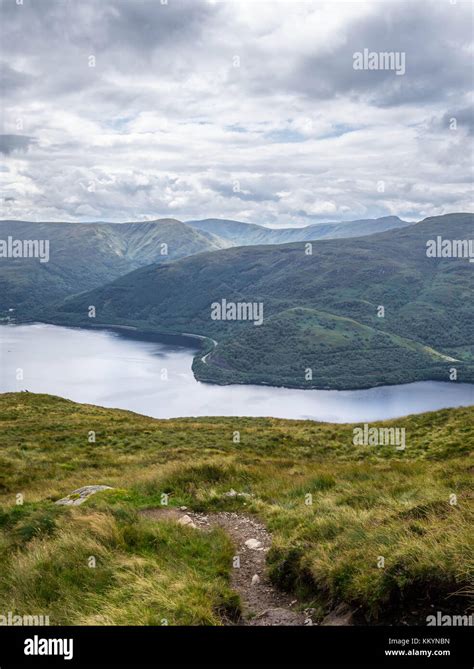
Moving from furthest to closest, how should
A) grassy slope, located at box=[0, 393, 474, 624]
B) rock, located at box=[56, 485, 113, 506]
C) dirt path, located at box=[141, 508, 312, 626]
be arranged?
rock, located at box=[56, 485, 113, 506]
dirt path, located at box=[141, 508, 312, 626]
grassy slope, located at box=[0, 393, 474, 624]

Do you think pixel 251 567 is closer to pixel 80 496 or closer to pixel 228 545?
pixel 228 545

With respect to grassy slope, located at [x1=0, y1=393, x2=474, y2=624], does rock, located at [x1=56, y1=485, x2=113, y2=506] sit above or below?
below

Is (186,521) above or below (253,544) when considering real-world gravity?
above

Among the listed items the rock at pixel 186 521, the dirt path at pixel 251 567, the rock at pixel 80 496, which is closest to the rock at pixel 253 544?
the dirt path at pixel 251 567

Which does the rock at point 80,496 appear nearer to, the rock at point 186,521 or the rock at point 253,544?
the rock at point 186,521

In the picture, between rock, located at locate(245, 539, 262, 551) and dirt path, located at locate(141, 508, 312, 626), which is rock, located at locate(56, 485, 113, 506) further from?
rock, located at locate(245, 539, 262, 551)

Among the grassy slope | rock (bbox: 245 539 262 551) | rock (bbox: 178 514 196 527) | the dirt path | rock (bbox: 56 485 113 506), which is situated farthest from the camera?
rock (bbox: 56 485 113 506)

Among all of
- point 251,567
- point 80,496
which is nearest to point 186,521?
point 251,567

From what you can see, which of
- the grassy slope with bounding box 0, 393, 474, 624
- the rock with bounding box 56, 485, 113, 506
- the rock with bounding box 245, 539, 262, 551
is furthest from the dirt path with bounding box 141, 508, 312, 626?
the rock with bounding box 56, 485, 113, 506
